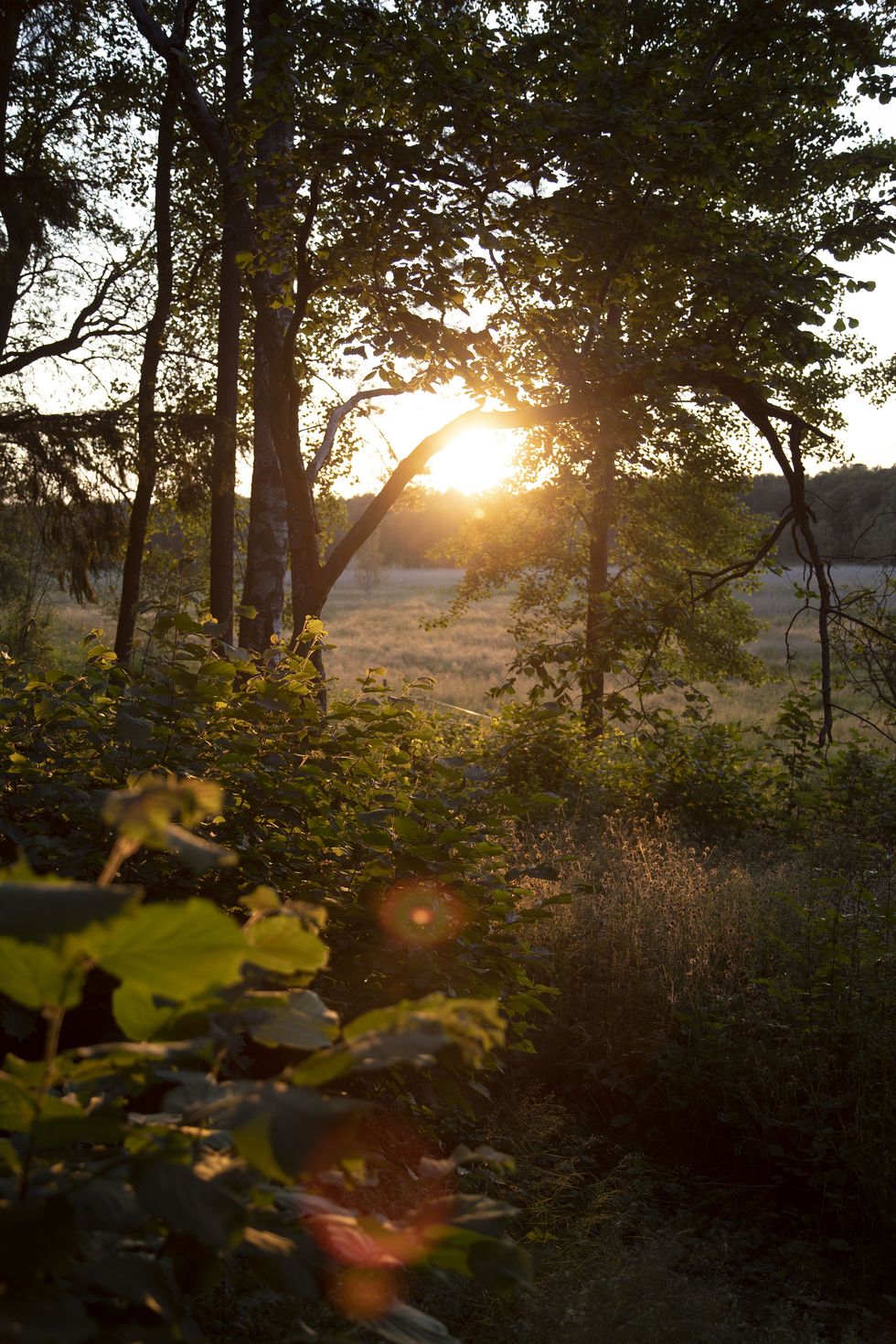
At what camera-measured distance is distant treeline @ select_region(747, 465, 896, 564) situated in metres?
6.78

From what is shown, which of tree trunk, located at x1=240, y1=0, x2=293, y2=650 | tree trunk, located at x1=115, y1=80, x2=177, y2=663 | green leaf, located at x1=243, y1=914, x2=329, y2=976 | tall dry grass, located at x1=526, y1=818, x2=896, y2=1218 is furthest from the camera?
tree trunk, located at x1=115, y1=80, x2=177, y2=663

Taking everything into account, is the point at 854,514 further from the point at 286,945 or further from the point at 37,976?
the point at 37,976

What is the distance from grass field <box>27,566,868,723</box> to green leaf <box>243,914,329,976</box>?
12.7m

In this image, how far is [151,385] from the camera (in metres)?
12.2

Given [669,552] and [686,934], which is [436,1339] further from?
[669,552]

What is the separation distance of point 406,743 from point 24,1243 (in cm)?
301

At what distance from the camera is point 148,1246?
0.91 meters

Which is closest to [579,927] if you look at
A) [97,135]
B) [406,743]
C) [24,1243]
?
[406,743]

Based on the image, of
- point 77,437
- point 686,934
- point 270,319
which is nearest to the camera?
point 686,934

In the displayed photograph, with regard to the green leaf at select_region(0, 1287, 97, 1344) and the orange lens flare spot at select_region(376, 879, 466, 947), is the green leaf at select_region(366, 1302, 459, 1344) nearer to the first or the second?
the green leaf at select_region(0, 1287, 97, 1344)

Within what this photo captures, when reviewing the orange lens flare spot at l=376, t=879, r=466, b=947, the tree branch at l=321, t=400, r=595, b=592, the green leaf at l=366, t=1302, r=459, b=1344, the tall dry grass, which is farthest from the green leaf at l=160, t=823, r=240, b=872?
the tree branch at l=321, t=400, r=595, b=592

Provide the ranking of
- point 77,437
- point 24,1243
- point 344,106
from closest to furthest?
1. point 24,1243
2. point 344,106
3. point 77,437

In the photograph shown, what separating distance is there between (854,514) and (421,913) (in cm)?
938

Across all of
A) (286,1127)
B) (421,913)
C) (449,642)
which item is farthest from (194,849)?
(449,642)
